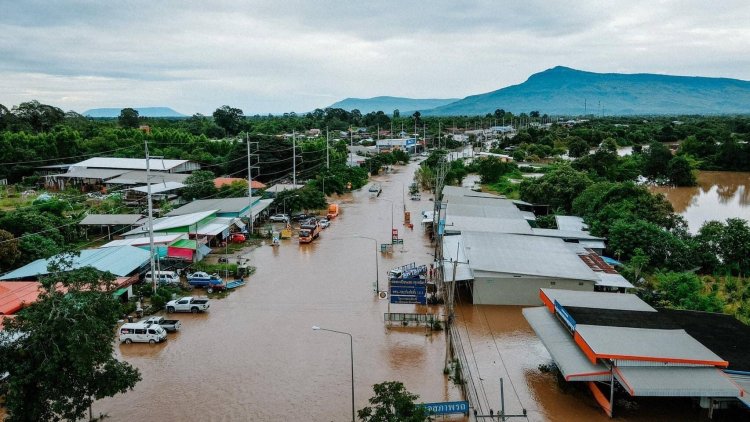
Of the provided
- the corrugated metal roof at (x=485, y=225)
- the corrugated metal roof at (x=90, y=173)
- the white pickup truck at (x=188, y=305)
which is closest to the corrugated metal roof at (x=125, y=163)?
the corrugated metal roof at (x=90, y=173)

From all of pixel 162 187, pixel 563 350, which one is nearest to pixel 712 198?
pixel 563 350

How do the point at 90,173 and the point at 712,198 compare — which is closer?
the point at 90,173

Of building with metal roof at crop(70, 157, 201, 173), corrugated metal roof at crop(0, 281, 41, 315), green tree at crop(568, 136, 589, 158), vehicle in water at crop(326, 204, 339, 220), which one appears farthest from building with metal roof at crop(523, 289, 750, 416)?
green tree at crop(568, 136, 589, 158)

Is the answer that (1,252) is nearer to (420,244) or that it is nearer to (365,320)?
(365,320)

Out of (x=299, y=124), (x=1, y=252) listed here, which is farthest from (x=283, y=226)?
(x=299, y=124)

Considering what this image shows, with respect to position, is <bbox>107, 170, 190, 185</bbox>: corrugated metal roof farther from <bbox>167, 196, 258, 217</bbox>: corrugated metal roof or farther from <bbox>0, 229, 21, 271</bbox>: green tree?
<bbox>0, 229, 21, 271</bbox>: green tree

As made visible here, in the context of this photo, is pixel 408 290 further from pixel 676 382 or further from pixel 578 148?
pixel 578 148
